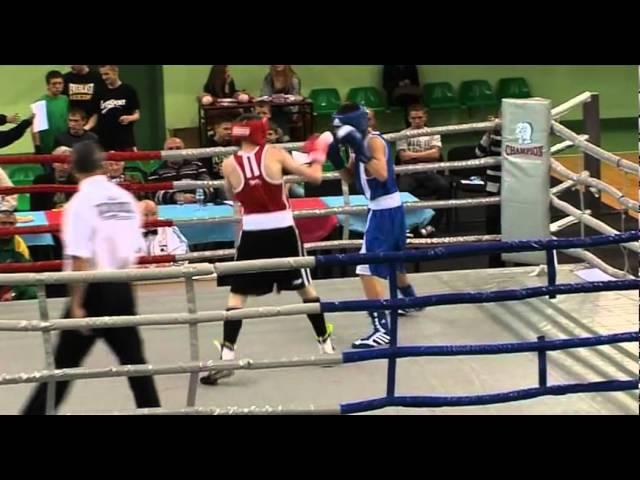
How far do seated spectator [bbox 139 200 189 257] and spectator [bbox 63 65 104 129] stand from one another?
6.92 feet

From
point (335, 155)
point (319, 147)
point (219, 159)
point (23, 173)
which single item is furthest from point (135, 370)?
point (23, 173)

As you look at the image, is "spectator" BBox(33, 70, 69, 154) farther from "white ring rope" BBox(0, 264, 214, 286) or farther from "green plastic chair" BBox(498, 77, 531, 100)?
"green plastic chair" BBox(498, 77, 531, 100)

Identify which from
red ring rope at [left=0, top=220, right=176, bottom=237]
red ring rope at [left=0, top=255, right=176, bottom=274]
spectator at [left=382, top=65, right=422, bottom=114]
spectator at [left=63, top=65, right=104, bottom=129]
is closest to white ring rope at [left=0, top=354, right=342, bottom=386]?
red ring rope at [left=0, top=255, right=176, bottom=274]

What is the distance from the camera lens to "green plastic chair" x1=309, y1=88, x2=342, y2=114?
10.9 m

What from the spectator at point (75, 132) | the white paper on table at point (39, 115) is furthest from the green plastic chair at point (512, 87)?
the white paper on table at point (39, 115)

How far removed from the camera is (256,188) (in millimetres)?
4480

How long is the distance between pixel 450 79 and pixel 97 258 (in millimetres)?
8525

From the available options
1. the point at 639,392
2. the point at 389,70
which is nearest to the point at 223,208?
the point at 639,392

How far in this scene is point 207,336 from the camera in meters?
5.32

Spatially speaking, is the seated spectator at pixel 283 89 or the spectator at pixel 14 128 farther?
the seated spectator at pixel 283 89

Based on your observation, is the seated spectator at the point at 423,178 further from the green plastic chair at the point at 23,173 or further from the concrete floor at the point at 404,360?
the green plastic chair at the point at 23,173

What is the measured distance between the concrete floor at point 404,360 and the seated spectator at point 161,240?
0.29 m

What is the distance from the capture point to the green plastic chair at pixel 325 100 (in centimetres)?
1088

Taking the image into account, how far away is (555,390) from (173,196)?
3.80 m
